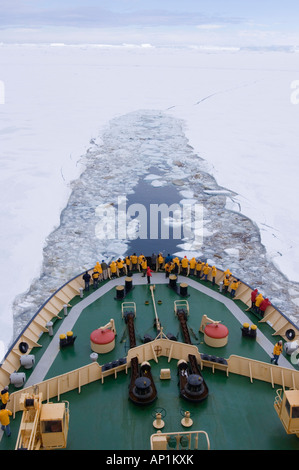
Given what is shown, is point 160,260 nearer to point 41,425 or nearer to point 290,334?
point 290,334

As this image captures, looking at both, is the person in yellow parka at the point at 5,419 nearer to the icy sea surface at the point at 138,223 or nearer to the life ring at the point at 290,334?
the icy sea surface at the point at 138,223

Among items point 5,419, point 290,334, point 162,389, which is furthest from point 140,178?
point 5,419

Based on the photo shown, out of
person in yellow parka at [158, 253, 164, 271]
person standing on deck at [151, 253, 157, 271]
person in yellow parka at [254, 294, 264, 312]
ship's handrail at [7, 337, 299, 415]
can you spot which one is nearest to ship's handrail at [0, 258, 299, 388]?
person in yellow parka at [254, 294, 264, 312]

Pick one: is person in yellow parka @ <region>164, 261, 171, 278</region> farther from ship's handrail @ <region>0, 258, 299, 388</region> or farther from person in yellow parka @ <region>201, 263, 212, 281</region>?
ship's handrail @ <region>0, 258, 299, 388</region>

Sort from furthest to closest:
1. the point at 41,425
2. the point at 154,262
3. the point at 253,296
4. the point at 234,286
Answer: the point at 154,262, the point at 234,286, the point at 253,296, the point at 41,425

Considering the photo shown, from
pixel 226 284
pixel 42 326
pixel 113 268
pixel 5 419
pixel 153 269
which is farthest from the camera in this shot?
pixel 153 269

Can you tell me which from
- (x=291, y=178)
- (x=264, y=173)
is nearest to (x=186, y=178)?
(x=264, y=173)

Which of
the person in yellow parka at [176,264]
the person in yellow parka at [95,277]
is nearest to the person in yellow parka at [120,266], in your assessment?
the person in yellow parka at [95,277]

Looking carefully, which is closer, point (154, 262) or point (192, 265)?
point (192, 265)
